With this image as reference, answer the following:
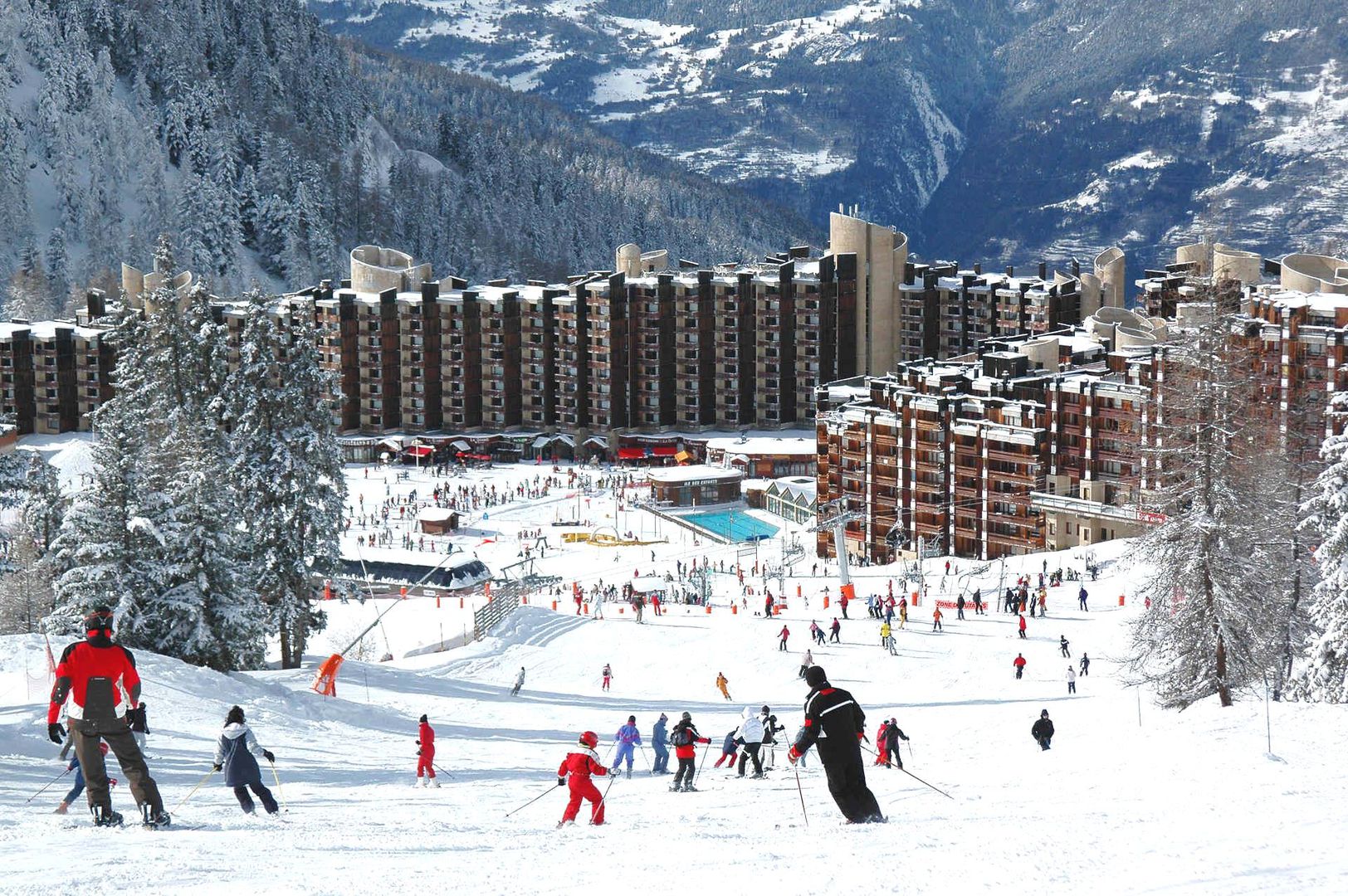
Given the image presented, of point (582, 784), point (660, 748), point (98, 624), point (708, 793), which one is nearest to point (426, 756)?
point (660, 748)

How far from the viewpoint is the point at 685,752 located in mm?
31484

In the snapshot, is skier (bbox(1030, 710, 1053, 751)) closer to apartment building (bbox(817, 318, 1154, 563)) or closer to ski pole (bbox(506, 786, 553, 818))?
ski pole (bbox(506, 786, 553, 818))

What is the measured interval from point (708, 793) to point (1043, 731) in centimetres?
892

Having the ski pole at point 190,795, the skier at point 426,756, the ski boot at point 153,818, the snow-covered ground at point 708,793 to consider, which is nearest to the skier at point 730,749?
the snow-covered ground at point 708,793

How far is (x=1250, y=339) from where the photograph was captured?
287ft

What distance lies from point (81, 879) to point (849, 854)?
857 centimetres

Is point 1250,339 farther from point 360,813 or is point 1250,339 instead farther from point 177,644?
point 360,813

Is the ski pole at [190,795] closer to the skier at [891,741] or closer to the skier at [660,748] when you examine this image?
the skier at [660,748]

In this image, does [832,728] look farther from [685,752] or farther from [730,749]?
[730,749]

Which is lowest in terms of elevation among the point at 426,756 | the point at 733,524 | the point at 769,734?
the point at 733,524

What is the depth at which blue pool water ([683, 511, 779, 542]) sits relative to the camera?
102750 millimetres

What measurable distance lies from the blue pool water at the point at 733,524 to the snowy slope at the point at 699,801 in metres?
48.6

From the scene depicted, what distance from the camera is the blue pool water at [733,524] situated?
102750 mm

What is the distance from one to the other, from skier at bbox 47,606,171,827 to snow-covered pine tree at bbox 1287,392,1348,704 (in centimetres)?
2579
